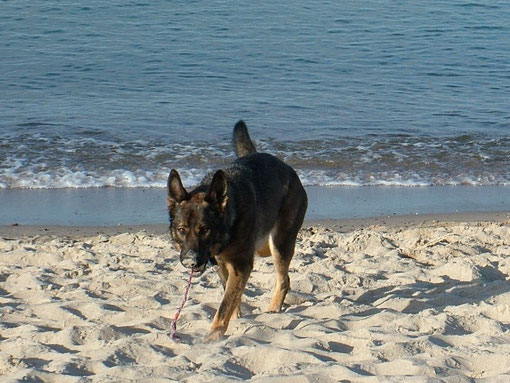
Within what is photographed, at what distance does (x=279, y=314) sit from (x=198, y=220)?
3.61 ft

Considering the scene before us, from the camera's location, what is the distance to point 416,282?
732 cm

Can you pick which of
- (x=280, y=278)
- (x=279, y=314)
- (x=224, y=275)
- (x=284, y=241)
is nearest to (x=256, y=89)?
(x=284, y=241)

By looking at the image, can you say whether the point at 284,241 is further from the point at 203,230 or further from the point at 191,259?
the point at 191,259

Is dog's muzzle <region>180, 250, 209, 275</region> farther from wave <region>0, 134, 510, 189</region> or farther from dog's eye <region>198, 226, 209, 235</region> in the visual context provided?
wave <region>0, 134, 510, 189</region>

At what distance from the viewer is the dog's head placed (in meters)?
5.52

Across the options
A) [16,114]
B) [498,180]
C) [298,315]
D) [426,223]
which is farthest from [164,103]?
[298,315]

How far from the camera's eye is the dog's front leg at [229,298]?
5785 mm

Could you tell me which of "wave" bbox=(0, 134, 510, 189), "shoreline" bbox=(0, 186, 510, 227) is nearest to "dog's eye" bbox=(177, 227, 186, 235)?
"shoreline" bbox=(0, 186, 510, 227)

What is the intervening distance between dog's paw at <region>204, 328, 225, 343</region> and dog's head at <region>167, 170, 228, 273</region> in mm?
425

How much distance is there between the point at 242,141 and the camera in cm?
723

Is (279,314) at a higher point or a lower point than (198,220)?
lower

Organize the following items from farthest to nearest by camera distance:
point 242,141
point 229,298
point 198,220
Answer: point 242,141, point 229,298, point 198,220

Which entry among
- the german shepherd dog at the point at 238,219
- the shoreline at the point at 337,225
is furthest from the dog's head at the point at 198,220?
the shoreline at the point at 337,225

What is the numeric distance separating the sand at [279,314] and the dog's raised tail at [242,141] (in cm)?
107
